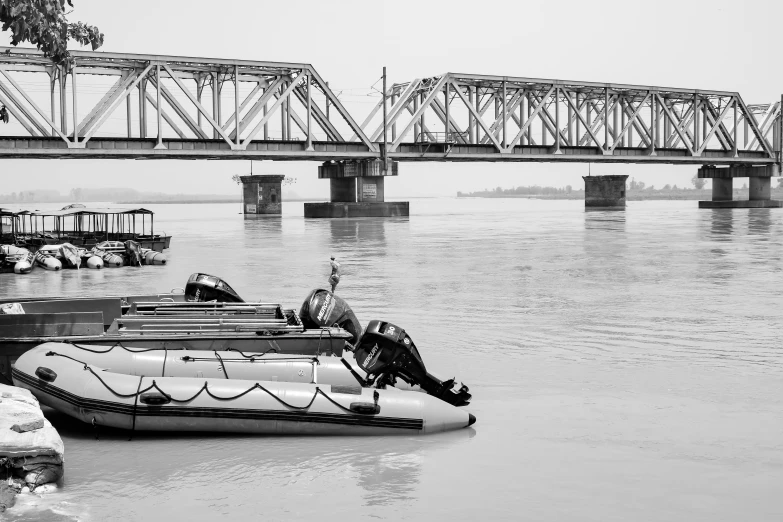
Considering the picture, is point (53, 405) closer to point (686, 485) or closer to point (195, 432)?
point (195, 432)

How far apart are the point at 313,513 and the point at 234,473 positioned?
55.0 inches

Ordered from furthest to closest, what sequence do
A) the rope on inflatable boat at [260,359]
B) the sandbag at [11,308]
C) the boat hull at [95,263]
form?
1. the boat hull at [95,263]
2. the sandbag at [11,308]
3. the rope on inflatable boat at [260,359]

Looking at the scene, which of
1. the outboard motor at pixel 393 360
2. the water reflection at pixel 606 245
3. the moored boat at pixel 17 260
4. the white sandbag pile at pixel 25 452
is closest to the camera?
the white sandbag pile at pixel 25 452

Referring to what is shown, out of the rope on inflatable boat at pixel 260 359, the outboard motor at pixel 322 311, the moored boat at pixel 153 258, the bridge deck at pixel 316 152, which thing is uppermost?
the bridge deck at pixel 316 152

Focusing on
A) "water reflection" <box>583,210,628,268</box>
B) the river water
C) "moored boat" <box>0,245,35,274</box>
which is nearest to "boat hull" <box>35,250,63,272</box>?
"moored boat" <box>0,245,35,274</box>

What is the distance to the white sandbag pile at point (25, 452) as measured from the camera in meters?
8.81

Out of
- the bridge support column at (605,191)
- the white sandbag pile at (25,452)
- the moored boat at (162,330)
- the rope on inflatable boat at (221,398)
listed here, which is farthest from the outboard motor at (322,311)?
the bridge support column at (605,191)

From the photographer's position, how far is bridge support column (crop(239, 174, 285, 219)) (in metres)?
112

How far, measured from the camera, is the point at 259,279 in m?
29.2

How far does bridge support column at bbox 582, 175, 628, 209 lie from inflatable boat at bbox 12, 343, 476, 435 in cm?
11956

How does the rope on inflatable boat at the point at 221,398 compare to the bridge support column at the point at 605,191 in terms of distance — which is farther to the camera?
the bridge support column at the point at 605,191

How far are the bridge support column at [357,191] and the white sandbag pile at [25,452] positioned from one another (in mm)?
81718

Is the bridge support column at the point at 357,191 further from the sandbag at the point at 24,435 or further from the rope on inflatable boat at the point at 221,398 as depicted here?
the sandbag at the point at 24,435

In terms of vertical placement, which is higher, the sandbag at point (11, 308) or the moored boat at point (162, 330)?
the sandbag at point (11, 308)
